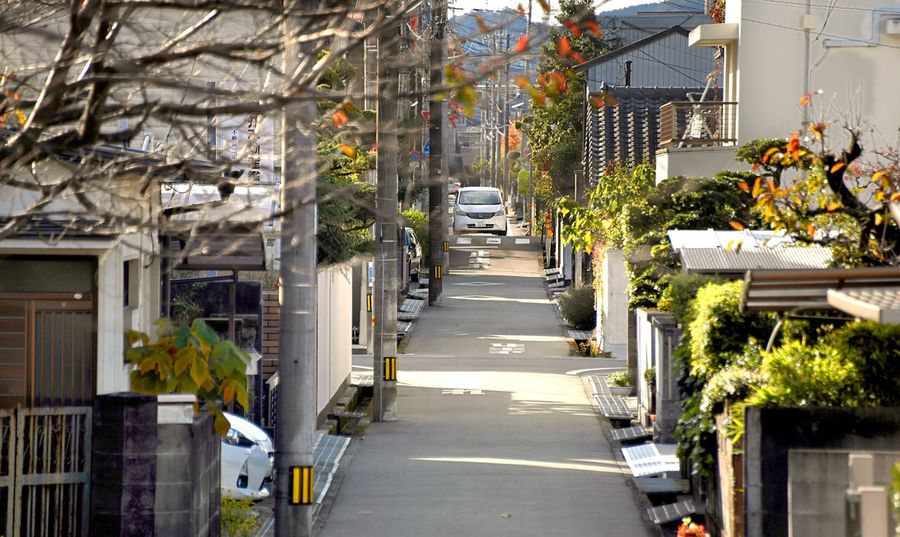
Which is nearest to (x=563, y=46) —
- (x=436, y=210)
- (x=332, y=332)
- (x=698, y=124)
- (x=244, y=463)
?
(x=244, y=463)

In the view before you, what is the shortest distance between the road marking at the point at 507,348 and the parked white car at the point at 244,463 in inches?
563

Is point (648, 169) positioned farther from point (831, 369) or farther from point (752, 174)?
point (831, 369)

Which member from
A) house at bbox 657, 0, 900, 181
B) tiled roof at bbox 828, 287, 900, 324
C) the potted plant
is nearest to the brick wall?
the potted plant

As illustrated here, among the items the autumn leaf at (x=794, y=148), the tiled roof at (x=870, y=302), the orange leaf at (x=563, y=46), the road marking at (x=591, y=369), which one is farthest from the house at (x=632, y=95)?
the orange leaf at (x=563, y=46)

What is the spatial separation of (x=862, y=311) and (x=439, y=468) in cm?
882

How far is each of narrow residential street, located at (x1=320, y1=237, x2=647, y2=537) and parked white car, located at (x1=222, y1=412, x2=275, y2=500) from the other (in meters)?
0.81

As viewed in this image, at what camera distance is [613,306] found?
87.6 ft

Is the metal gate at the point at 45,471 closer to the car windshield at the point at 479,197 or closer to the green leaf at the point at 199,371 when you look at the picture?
the green leaf at the point at 199,371

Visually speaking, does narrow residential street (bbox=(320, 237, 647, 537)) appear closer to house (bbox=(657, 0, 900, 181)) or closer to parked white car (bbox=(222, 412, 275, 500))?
parked white car (bbox=(222, 412, 275, 500))

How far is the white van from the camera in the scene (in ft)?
183

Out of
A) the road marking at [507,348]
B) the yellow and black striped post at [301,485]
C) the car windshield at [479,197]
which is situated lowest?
the yellow and black striped post at [301,485]

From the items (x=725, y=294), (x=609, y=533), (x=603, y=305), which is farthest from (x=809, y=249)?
(x=603, y=305)

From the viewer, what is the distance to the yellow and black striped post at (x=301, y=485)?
11.7m

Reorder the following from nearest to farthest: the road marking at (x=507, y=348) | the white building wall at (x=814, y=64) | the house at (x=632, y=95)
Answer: the white building wall at (x=814, y=64) < the road marking at (x=507, y=348) < the house at (x=632, y=95)
